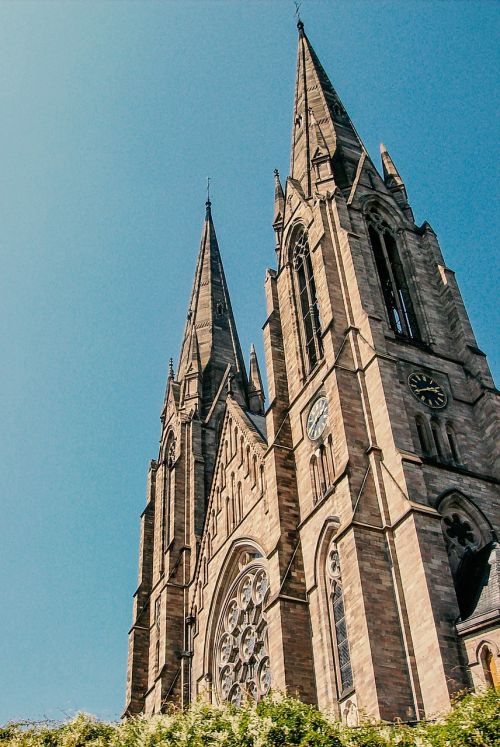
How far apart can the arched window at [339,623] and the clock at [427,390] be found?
525 cm

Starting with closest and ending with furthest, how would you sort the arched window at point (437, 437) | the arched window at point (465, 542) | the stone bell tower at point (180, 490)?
the arched window at point (465, 542), the arched window at point (437, 437), the stone bell tower at point (180, 490)

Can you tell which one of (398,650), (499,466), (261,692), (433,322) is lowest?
(398,650)

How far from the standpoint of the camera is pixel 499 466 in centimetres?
2441

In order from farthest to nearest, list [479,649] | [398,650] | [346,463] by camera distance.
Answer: [346,463]
[398,650]
[479,649]

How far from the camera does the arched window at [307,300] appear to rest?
29.9 m

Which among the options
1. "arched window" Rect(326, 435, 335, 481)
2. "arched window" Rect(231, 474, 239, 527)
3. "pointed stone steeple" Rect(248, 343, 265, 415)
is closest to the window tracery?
"arched window" Rect(326, 435, 335, 481)

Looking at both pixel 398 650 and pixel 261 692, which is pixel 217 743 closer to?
pixel 398 650

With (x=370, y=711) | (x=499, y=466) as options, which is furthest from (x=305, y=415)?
(x=370, y=711)

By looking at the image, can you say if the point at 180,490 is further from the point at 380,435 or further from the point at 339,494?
the point at 380,435

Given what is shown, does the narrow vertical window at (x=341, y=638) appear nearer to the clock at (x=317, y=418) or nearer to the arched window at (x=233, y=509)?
the clock at (x=317, y=418)

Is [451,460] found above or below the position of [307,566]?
above

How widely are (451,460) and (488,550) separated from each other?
12.3ft

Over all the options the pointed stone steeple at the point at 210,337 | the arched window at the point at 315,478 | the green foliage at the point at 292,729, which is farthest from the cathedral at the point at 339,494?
the pointed stone steeple at the point at 210,337

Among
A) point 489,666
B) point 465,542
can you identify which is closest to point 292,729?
point 489,666
